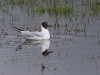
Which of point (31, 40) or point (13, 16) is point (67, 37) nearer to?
point (31, 40)

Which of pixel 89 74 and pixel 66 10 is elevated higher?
pixel 66 10

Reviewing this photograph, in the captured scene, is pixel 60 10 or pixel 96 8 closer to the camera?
pixel 60 10

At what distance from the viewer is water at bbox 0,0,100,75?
11.6 meters

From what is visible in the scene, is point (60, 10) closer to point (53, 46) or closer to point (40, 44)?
point (40, 44)

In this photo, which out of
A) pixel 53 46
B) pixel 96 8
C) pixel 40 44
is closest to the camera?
pixel 53 46

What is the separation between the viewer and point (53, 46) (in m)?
14.7

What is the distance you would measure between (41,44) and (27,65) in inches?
137

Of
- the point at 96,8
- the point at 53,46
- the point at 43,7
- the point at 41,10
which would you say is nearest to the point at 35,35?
the point at 53,46

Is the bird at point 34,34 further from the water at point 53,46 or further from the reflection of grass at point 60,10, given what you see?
the reflection of grass at point 60,10

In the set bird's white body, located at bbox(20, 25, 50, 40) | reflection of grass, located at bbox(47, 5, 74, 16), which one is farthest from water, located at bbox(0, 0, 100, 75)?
reflection of grass, located at bbox(47, 5, 74, 16)

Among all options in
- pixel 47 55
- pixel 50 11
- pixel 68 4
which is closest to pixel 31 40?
pixel 47 55

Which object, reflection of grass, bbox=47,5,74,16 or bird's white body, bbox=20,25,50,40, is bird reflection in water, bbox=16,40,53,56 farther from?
reflection of grass, bbox=47,5,74,16

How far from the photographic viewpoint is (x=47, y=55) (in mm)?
13273

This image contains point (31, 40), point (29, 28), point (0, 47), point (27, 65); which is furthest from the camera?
point (29, 28)
